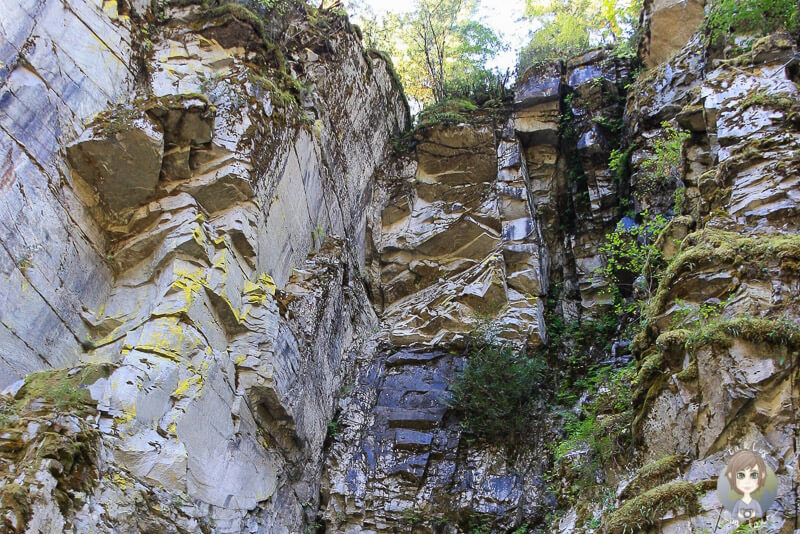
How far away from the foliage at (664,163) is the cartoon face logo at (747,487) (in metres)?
6.97

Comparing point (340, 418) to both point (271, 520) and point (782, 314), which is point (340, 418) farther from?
point (782, 314)

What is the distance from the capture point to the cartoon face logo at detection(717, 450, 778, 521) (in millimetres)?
5312

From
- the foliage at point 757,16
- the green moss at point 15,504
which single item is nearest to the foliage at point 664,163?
the foliage at point 757,16

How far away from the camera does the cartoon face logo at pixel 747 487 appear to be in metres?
5.31

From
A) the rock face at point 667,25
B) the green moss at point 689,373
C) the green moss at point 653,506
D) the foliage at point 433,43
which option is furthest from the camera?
the foliage at point 433,43

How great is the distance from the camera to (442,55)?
65.8ft

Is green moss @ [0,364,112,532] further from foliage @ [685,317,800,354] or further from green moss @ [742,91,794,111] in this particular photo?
green moss @ [742,91,794,111]

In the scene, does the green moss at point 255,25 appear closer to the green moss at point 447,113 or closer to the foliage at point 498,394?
the green moss at point 447,113

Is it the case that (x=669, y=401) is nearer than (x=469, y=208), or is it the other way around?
(x=669, y=401)

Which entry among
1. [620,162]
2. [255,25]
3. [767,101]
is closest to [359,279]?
[255,25]

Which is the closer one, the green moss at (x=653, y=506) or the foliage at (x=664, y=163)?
the green moss at (x=653, y=506)

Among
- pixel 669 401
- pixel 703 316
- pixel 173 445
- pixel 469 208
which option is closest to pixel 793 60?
pixel 703 316

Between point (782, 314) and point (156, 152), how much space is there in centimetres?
900

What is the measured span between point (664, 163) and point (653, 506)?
7789mm
